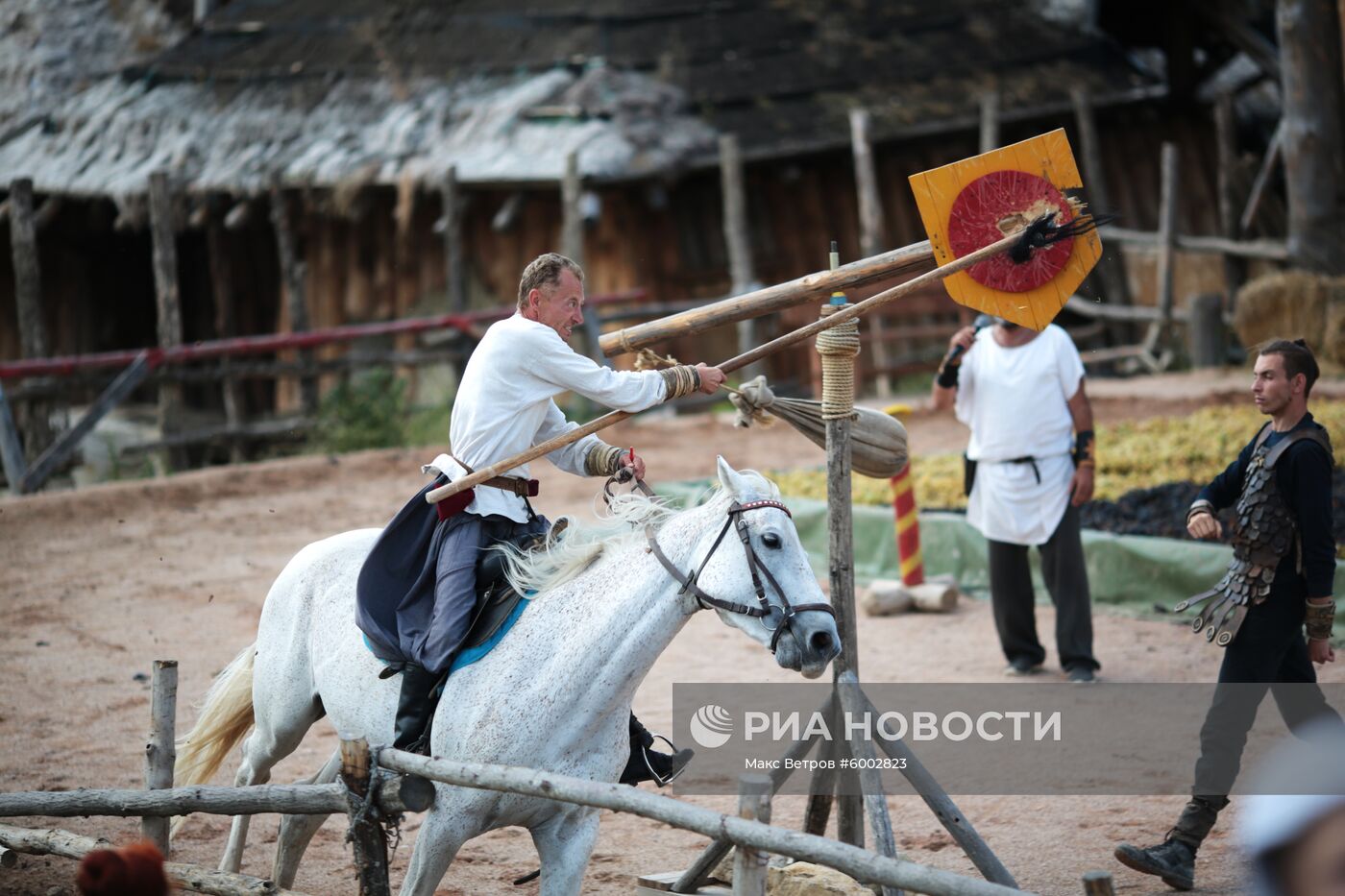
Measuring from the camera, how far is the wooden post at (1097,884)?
3.33m

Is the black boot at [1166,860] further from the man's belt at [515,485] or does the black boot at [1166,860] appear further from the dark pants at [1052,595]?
the dark pants at [1052,595]

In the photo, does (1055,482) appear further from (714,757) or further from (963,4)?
(963,4)

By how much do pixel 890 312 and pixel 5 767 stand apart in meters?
12.5

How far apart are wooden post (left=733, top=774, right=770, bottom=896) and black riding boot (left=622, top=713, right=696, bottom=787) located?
2.42 feet

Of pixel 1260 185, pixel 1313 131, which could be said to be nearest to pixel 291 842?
pixel 1313 131

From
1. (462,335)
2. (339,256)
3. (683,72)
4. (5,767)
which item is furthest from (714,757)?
(339,256)

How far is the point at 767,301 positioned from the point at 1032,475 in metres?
3.25

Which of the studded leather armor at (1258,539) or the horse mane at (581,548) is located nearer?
the horse mane at (581,548)

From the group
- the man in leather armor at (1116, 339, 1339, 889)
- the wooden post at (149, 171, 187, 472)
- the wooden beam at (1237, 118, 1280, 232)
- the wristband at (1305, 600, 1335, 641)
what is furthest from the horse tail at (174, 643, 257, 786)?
the wooden beam at (1237, 118, 1280, 232)

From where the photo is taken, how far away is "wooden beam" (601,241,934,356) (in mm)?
4398

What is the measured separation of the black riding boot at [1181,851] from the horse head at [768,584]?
60.3 inches

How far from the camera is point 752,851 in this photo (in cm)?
367

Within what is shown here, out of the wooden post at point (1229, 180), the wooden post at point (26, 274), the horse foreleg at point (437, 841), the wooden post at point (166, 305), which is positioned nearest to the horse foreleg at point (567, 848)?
the horse foreleg at point (437, 841)

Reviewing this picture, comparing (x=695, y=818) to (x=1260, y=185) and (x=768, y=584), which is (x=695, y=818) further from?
(x=1260, y=185)
